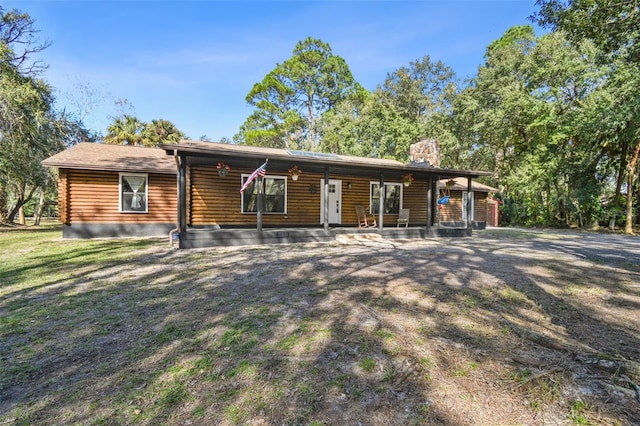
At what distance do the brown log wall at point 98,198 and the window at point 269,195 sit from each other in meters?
2.98

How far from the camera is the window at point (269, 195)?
11.6 metres

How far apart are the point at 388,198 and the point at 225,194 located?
6706mm

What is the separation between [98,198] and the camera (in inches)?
421

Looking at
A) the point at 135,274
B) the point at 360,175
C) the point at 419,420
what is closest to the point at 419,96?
the point at 360,175

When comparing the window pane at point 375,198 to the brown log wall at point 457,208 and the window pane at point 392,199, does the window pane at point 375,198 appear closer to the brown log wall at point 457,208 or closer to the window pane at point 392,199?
the window pane at point 392,199

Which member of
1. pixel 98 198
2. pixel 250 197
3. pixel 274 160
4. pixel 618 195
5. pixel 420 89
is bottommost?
pixel 98 198

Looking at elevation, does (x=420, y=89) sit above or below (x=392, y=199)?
above

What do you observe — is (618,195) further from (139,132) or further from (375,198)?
(139,132)

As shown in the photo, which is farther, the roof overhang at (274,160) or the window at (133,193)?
the window at (133,193)

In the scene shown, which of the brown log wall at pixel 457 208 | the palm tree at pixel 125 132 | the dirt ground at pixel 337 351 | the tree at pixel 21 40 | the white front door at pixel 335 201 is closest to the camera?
the dirt ground at pixel 337 351

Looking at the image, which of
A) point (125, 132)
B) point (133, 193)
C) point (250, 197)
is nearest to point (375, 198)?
point (250, 197)

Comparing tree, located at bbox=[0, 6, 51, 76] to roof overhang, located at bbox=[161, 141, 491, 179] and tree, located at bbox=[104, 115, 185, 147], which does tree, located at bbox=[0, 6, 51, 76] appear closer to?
tree, located at bbox=[104, 115, 185, 147]

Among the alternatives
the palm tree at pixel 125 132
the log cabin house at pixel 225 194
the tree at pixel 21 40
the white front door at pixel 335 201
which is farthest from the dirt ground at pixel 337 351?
the palm tree at pixel 125 132

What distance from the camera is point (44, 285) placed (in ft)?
15.4
